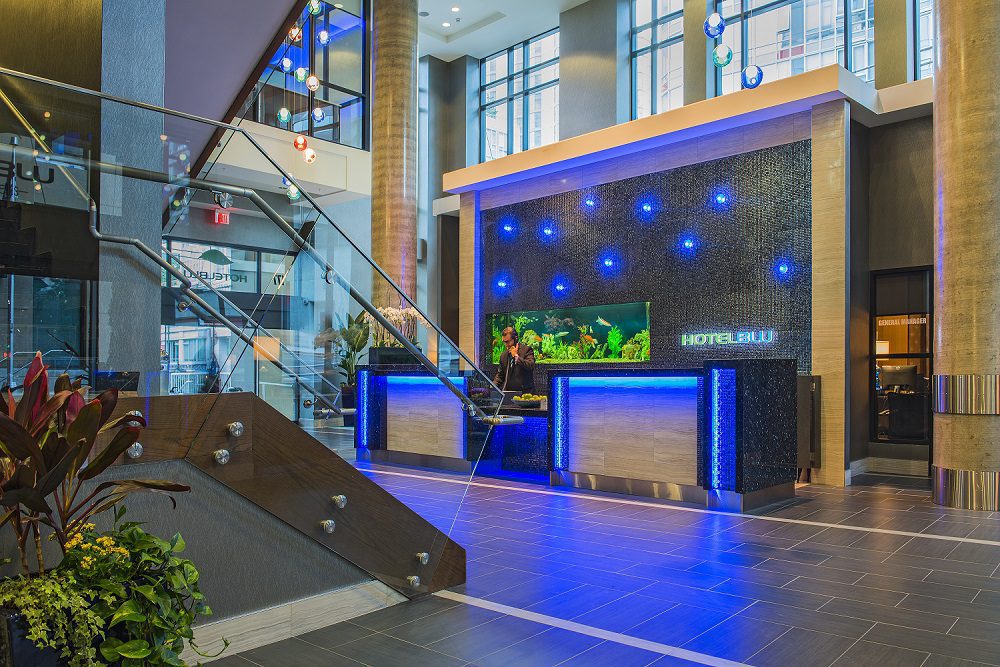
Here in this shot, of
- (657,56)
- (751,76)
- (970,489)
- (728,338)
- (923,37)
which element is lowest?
(970,489)

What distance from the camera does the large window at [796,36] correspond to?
1138 centimetres

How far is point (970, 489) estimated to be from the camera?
22.0 ft

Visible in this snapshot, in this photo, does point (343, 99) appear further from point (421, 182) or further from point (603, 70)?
point (603, 70)

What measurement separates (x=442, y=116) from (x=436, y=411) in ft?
49.1

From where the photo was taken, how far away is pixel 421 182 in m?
17.6

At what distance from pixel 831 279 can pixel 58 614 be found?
817 cm

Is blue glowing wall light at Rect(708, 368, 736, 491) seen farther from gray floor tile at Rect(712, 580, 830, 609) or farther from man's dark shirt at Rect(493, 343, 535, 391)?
man's dark shirt at Rect(493, 343, 535, 391)

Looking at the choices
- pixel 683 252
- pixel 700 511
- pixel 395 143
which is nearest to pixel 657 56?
pixel 395 143

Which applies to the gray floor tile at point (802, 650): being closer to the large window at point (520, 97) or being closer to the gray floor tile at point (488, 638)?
the gray floor tile at point (488, 638)

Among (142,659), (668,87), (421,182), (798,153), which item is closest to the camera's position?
(142,659)

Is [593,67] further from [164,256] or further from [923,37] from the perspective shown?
[164,256]

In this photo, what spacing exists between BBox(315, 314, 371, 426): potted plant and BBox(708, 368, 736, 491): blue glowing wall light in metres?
3.58

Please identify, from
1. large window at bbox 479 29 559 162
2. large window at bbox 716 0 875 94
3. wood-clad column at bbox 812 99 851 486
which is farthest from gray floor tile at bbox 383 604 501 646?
large window at bbox 479 29 559 162

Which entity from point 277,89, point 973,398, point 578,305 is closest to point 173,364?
point 973,398
